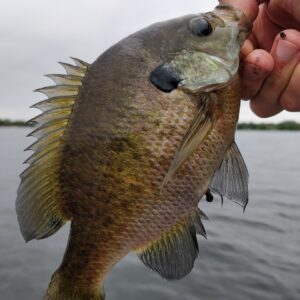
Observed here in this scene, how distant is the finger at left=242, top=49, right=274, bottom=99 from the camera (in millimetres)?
2590

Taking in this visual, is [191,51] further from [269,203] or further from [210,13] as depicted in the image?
[269,203]

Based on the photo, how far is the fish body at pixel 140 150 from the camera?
219 centimetres

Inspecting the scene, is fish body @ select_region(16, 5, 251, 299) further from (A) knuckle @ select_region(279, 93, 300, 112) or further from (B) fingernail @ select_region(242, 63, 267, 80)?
(A) knuckle @ select_region(279, 93, 300, 112)

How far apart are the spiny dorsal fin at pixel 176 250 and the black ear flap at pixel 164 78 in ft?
2.21

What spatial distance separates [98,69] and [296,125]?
116m

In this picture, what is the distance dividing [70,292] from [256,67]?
5.27ft

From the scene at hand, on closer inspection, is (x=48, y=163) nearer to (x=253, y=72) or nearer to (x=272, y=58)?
(x=253, y=72)

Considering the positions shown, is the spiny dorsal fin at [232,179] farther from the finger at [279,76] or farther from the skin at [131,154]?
the finger at [279,76]

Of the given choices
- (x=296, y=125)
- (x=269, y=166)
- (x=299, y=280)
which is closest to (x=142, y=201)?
(x=299, y=280)

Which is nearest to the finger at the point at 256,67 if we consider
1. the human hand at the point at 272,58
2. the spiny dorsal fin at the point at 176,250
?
the human hand at the point at 272,58

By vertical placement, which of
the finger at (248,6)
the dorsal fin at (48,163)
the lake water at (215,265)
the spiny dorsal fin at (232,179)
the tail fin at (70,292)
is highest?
the finger at (248,6)

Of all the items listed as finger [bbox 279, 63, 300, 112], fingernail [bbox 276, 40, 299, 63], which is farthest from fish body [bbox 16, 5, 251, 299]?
finger [bbox 279, 63, 300, 112]

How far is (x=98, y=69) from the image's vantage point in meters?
2.30

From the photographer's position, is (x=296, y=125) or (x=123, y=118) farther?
(x=296, y=125)
